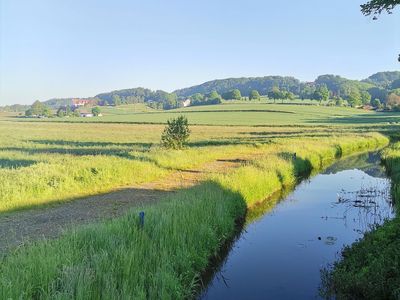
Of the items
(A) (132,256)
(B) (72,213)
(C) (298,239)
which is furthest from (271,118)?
(A) (132,256)

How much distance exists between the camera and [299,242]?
544 inches

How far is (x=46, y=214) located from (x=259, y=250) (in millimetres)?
8078

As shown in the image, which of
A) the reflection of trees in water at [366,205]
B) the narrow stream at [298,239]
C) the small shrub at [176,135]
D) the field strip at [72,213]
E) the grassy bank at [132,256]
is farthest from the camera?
the small shrub at [176,135]

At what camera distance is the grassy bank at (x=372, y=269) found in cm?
787

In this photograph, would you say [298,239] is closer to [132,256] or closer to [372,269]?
[372,269]

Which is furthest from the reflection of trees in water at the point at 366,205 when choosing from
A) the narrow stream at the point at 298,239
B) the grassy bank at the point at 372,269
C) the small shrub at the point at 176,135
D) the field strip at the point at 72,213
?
the small shrub at the point at 176,135

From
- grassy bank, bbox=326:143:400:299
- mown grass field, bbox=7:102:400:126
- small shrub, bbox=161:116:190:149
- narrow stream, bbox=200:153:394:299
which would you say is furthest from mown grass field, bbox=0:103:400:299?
mown grass field, bbox=7:102:400:126

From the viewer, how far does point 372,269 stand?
851cm

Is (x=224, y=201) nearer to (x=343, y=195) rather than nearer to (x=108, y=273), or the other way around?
(x=108, y=273)

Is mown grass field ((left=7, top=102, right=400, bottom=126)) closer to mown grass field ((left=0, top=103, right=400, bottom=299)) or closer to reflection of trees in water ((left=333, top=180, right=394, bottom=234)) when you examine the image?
reflection of trees in water ((left=333, top=180, right=394, bottom=234))

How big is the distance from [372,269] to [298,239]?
570 cm

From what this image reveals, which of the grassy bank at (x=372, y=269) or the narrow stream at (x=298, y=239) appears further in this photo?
the narrow stream at (x=298, y=239)

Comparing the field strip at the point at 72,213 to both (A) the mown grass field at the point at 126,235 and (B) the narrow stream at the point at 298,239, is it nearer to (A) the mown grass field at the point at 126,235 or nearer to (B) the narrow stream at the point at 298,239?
(A) the mown grass field at the point at 126,235

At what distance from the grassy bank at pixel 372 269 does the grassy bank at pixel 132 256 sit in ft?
A: 11.7
